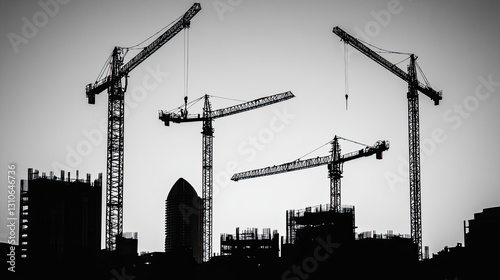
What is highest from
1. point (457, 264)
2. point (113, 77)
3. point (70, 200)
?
point (113, 77)

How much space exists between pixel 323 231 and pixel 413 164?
2632 cm

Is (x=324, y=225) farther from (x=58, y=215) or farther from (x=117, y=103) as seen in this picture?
(x=58, y=215)

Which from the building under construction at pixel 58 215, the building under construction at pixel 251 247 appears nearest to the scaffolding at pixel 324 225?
the building under construction at pixel 251 247

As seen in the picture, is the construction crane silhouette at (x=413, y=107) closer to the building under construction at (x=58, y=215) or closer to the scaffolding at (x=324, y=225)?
the scaffolding at (x=324, y=225)

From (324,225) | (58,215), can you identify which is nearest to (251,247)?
(324,225)

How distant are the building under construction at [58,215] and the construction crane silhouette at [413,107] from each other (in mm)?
64686

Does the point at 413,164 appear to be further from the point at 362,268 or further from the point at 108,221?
the point at 108,221

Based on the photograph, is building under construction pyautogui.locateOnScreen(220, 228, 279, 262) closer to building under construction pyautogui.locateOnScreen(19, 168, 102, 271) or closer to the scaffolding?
the scaffolding

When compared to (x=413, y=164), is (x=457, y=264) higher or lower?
lower

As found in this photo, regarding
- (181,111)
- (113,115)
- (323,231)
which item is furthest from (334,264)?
(181,111)

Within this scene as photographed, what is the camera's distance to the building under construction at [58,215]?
15612 centimetres

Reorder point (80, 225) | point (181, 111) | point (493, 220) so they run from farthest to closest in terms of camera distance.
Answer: point (80, 225), point (493, 220), point (181, 111)

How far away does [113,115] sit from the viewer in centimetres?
10475

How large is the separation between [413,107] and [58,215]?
7904 centimetres
